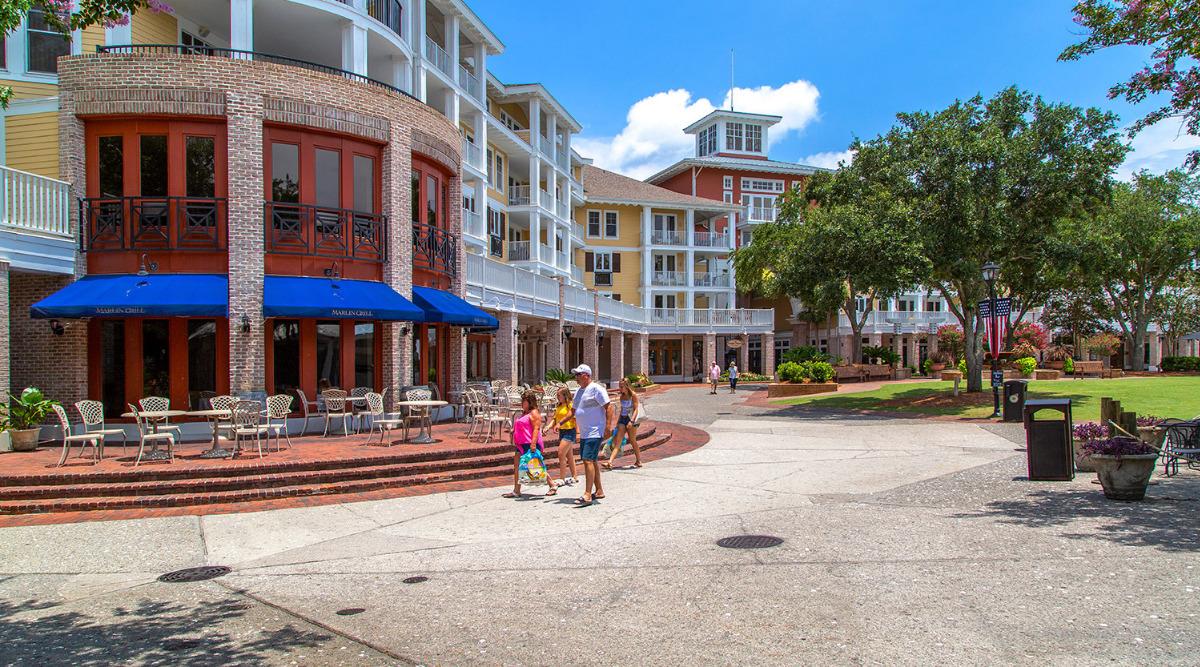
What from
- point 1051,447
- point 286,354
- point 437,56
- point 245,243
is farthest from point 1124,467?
point 437,56

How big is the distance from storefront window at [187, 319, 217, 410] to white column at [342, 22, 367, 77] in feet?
24.8

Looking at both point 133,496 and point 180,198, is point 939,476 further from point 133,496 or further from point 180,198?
point 180,198

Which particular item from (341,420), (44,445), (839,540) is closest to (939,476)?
(839,540)

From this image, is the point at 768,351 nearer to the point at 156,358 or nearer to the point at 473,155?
the point at 473,155

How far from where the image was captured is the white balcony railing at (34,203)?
45.4 feet

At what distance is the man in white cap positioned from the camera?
32.4 feet

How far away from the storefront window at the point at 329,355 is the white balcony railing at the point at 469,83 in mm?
17191

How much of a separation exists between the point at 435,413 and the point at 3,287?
357 inches

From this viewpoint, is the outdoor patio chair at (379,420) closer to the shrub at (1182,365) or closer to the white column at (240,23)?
the white column at (240,23)

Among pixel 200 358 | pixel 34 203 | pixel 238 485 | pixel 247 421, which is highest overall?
pixel 34 203

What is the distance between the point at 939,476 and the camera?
12094mm

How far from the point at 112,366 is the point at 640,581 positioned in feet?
44.6

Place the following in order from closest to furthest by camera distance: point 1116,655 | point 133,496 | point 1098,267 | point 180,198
A: point 1116,655 → point 133,496 → point 180,198 → point 1098,267

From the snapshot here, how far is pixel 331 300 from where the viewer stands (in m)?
15.2
